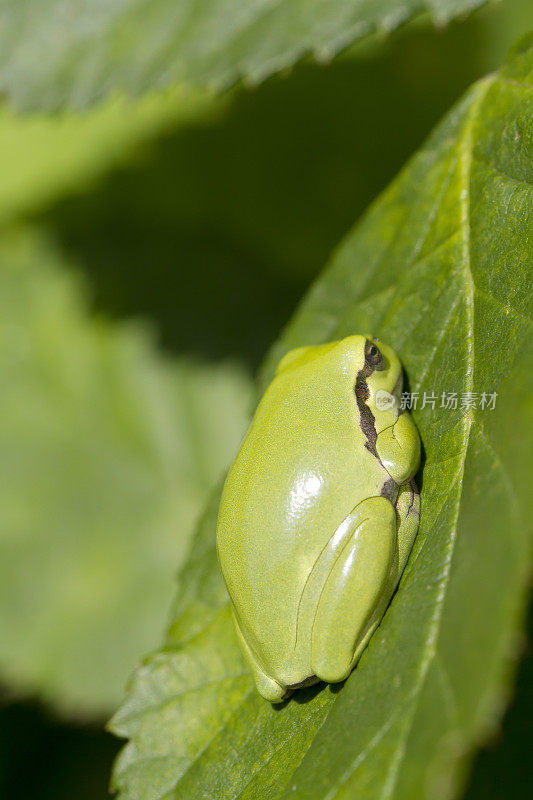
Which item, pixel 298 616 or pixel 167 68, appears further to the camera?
pixel 167 68

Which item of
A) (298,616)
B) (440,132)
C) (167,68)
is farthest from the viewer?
(167,68)

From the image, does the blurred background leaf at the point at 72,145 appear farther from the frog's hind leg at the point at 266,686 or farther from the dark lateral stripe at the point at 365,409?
the frog's hind leg at the point at 266,686

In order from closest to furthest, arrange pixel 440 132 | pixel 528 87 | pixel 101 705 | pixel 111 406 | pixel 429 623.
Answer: pixel 429 623, pixel 528 87, pixel 440 132, pixel 101 705, pixel 111 406

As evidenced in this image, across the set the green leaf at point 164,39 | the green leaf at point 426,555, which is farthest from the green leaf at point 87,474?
the green leaf at point 426,555

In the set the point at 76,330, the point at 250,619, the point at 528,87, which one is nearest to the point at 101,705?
the point at 76,330

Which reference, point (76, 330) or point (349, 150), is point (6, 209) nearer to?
point (76, 330)

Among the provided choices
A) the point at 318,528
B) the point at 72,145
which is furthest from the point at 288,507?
the point at 72,145
